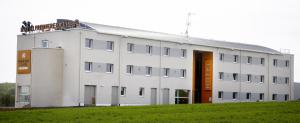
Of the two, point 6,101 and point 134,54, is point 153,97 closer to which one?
point 134,54

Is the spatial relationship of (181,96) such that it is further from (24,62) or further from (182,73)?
(24,62)

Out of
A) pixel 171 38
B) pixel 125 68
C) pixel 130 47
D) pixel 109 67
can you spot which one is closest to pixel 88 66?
pixel 109 67

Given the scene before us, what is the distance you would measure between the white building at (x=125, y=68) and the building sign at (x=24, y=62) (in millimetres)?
74

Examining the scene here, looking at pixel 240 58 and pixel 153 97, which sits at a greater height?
pixel 240 58

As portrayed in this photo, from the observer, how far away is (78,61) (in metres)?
61.8

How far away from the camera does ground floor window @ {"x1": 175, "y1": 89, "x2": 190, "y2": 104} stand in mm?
72188

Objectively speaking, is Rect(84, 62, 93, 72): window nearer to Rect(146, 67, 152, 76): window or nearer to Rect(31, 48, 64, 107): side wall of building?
Rect(31, 48, 64, 107): side wall of building

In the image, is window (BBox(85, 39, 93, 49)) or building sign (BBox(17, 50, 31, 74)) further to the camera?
building sign (BBox(17, 50, 31, 74))

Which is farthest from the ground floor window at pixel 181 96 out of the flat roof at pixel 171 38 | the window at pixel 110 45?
the window at pixel 110 45

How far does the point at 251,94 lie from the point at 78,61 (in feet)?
94.1

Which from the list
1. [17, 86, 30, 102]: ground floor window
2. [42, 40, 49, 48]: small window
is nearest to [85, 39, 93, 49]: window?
[42, 40, 49, 48]: small window

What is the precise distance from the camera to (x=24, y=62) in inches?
2598

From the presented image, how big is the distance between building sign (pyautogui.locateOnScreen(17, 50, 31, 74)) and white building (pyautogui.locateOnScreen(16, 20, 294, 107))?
0.07 metres

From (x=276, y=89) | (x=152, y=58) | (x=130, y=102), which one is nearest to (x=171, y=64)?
(x=152, y=58)
